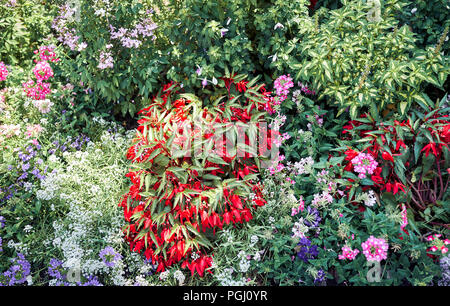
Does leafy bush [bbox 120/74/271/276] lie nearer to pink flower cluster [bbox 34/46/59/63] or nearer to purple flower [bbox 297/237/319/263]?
purple flower [bbox 297/237/319/263]

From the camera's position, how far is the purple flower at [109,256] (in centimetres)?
255

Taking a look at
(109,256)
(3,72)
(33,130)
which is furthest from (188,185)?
(3,72)

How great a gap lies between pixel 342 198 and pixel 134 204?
1406mm

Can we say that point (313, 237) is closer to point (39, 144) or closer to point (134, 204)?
point (134, 204)

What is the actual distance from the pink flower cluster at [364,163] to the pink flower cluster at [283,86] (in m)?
0.81

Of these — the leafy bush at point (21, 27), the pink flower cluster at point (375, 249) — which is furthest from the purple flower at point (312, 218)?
the leafy bush at point (21, 27)

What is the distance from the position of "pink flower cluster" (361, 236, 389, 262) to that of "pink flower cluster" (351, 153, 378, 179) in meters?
0.47

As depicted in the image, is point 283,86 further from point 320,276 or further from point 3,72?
point 3,72

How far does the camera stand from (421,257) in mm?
2359

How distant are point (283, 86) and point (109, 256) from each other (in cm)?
179

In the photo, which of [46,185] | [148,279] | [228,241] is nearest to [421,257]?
[228,241]

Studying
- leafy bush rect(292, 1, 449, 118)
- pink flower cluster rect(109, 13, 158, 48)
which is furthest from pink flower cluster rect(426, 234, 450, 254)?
pink flower cluster rect(109, 13, 158, 48)

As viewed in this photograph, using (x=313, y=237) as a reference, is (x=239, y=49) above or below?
above

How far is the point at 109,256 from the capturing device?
8.41ft
